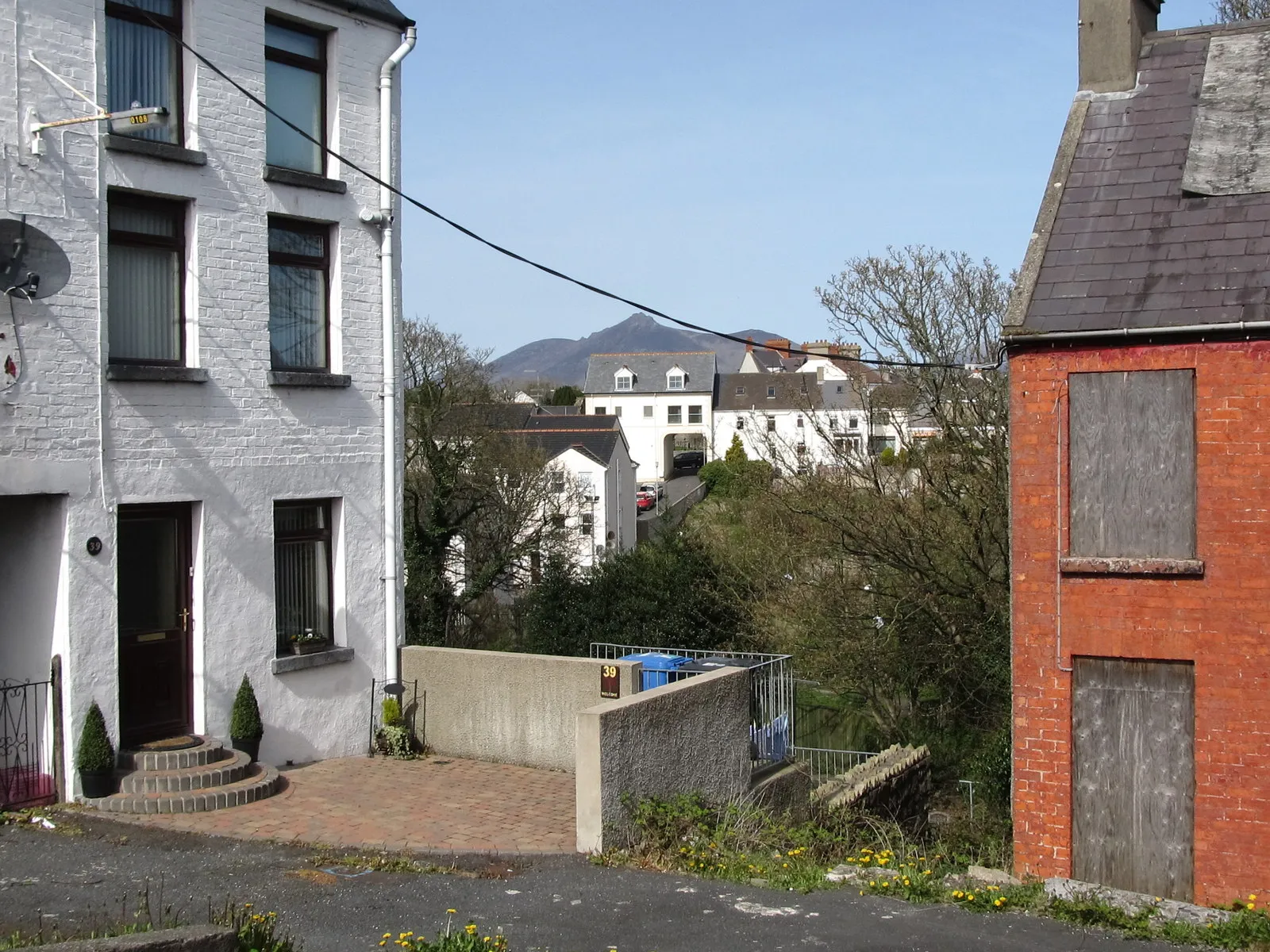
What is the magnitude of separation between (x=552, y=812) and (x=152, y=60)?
844cm

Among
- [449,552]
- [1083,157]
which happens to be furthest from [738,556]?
[1083,157]

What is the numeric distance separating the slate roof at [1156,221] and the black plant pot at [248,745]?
8625 mm

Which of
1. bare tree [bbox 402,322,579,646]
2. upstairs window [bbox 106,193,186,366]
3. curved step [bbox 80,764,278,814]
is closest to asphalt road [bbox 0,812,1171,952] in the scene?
curved step [bbox 80,764,278,814]

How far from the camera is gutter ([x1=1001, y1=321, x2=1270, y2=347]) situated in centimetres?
1062

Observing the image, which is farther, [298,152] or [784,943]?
[298,152]

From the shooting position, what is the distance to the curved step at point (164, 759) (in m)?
11.5

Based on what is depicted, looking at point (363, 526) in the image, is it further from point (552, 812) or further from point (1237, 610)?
point (1237, 610)

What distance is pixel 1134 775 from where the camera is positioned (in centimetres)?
1106

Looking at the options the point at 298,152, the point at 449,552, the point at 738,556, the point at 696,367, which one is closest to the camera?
the point at 298,152

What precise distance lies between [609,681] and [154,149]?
697 centimetres

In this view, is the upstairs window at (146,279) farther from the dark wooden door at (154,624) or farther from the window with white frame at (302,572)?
the window with white frame at (302,572)

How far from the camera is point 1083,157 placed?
42.0 ft

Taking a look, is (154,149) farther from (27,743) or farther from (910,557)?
(910,557)

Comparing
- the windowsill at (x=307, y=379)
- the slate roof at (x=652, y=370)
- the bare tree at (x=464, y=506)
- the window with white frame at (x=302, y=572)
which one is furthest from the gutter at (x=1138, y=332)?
the slate roof at (x=652, y=370)
